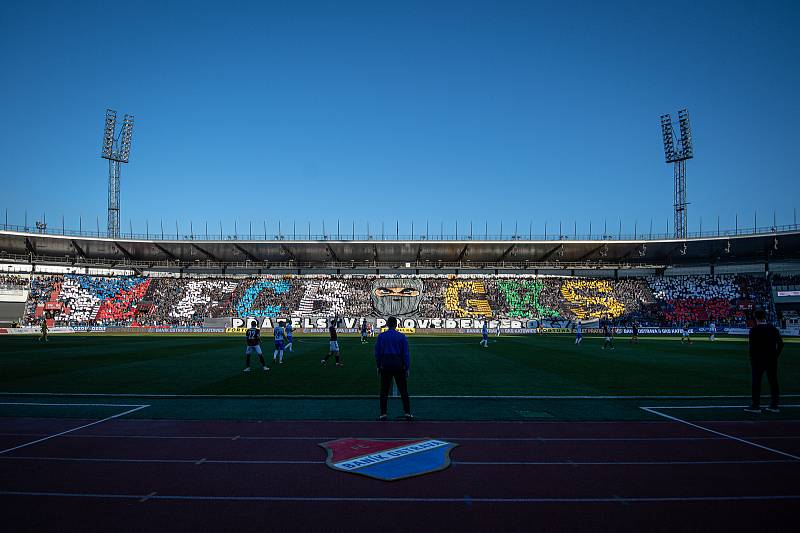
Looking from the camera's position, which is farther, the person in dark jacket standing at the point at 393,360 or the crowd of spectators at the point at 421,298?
the crowd of spectators at the point at 421,298

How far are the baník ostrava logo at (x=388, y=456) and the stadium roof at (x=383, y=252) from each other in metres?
60.0

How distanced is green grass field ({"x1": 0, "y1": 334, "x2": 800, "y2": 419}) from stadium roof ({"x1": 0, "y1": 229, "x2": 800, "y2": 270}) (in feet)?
145

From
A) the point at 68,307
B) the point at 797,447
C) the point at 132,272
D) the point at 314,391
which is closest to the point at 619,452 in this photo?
the point at 797,447

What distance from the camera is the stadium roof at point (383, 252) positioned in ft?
215

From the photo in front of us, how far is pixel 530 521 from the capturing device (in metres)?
5.32

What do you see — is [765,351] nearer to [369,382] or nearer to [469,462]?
[469,462]

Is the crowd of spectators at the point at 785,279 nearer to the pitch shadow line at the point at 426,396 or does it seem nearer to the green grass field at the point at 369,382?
the green grass field at the point at 369,382

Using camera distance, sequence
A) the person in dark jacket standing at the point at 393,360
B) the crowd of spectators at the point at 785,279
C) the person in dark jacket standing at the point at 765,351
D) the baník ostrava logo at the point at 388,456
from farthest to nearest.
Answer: the crowd of spectators at the point at 785,279
the person in dark jacket standing at the point at 765,351
the person in dark jacket standing at the point at 393,360
the baník ostrava logo at the point at 388,456

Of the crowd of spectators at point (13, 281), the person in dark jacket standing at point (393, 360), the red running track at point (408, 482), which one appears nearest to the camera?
the red running track at point (408, 482)

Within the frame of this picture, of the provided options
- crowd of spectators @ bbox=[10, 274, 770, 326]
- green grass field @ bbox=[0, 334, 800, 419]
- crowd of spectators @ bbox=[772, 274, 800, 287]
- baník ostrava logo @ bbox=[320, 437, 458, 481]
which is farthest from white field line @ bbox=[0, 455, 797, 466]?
crowd of spectators @ bbox=[772, 274, 800, 287]

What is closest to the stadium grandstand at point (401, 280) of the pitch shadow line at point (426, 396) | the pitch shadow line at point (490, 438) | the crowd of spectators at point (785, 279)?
the crowd of spectators at point (785, 279)

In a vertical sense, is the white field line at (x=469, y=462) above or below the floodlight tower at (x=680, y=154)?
below

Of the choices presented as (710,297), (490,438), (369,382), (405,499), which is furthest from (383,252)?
(405,499)

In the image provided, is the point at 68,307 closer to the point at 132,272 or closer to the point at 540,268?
the point at 132,272
